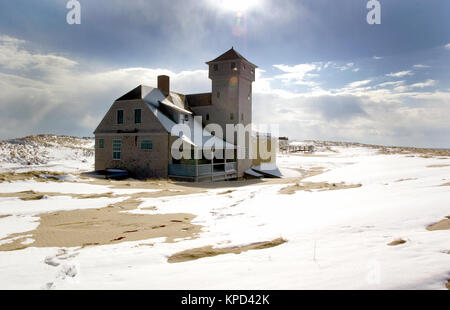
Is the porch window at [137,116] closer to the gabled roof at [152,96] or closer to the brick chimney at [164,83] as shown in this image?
the gabled roof at [152,96]

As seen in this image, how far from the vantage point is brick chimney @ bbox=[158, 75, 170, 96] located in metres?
28.2

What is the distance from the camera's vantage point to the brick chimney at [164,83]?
28.2 metres

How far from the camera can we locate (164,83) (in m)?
28.4

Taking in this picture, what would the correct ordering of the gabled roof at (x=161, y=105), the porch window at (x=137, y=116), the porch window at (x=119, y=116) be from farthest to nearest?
the porch window at (x=119, y=116) → the porch window at (x=137, y=116) → the gabled roof at (x=161, y=105)

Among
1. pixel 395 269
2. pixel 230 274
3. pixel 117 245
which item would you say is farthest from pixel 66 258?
pixel 395 269

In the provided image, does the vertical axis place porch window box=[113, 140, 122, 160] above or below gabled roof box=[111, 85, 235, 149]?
below

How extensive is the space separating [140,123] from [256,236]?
69.4 ft

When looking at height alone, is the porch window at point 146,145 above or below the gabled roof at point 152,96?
below

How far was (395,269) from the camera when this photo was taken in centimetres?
330

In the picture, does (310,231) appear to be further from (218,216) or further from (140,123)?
(140,123)

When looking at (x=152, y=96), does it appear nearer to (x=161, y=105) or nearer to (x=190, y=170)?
(x=161, y=105)

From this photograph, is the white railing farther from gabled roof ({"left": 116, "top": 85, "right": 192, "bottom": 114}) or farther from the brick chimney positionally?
the brick chimney

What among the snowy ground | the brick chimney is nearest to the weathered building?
the brick chimney

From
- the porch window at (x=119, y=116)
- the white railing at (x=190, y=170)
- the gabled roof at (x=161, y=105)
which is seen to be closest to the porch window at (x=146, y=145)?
the gabled roof at (x=161, y=105)
